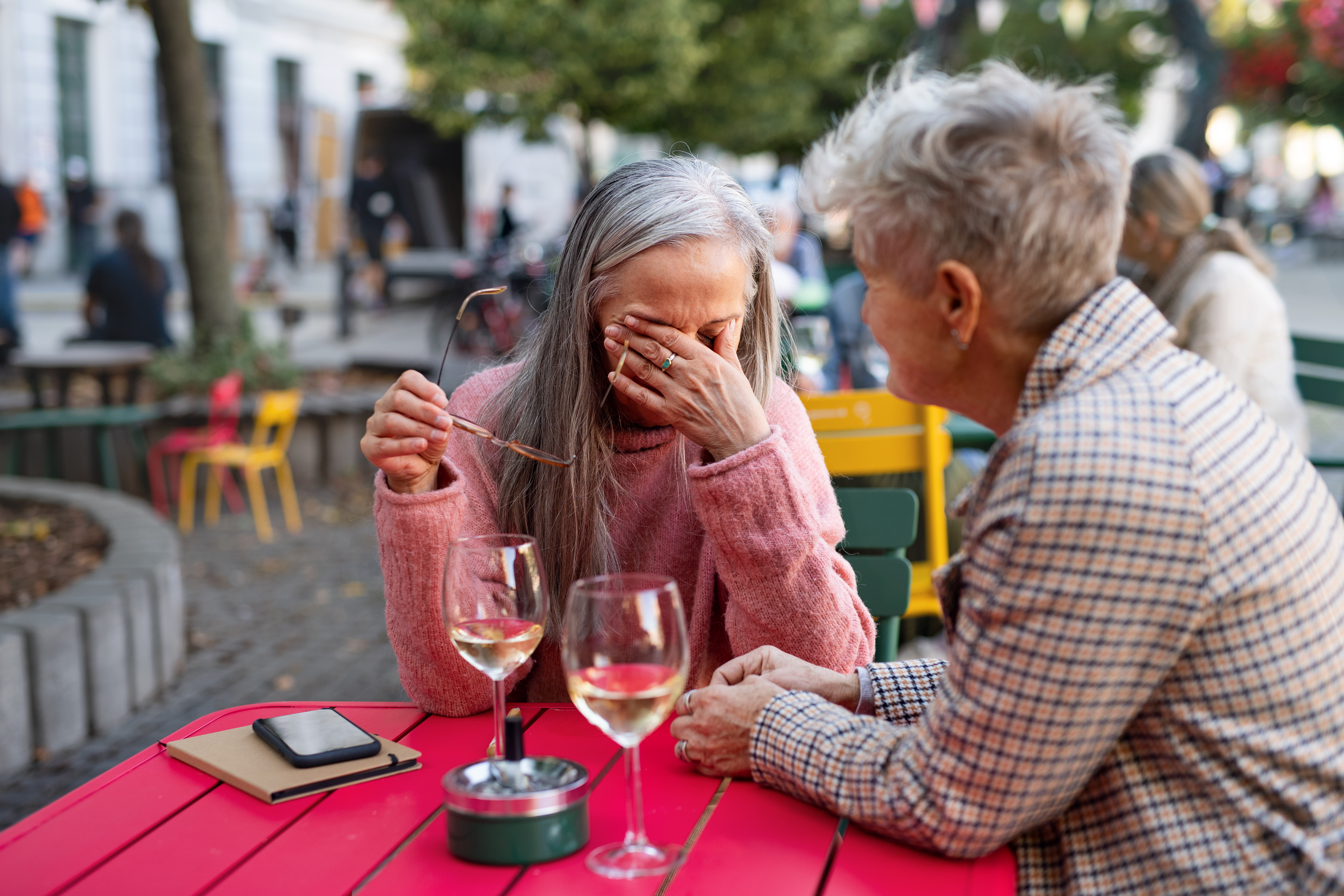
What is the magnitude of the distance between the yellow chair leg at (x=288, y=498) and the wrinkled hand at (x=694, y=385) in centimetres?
519

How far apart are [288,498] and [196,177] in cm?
230

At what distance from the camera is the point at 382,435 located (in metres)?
1.75

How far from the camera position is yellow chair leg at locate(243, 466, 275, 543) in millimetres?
6621

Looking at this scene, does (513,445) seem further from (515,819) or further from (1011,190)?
(1011,190)

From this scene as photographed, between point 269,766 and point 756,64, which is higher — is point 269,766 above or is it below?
below

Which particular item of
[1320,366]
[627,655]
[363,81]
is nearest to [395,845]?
[627,655]

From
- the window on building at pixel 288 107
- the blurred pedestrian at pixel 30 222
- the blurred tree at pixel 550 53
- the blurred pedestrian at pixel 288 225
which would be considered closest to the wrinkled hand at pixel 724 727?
the blurred tree at pixel 550 53

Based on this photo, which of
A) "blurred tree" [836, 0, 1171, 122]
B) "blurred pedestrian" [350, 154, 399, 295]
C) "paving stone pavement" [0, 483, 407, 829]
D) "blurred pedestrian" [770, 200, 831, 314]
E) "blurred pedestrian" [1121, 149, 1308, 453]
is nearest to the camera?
"paving stone pavement" [0, 483, 407, 829]

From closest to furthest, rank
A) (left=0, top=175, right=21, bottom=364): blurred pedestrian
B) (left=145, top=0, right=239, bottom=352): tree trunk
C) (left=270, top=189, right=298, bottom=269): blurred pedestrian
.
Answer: (left=145, top=0, right=239, bottom=352): tree trunk
(left=0, top=175, right=21, bottom=364): blurred pedestrian
(left=270, top=189, right=298, bottom=269): blurred pedestrian

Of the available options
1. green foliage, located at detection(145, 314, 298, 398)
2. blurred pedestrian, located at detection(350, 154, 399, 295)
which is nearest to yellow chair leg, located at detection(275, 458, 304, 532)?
green foliage, located at detection(145, 314, 298, 398)

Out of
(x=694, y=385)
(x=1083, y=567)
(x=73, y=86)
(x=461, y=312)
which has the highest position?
(x=73, y=86)

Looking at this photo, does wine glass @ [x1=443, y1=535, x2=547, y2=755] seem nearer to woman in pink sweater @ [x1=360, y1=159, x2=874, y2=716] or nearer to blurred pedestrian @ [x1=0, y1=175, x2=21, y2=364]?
woman in pink sweater @ [x1=360, y1=159, x2=874, y2=716]

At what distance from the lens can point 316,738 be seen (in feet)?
5.28

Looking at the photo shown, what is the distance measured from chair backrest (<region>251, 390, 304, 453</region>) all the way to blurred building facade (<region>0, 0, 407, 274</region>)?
9.33 m
